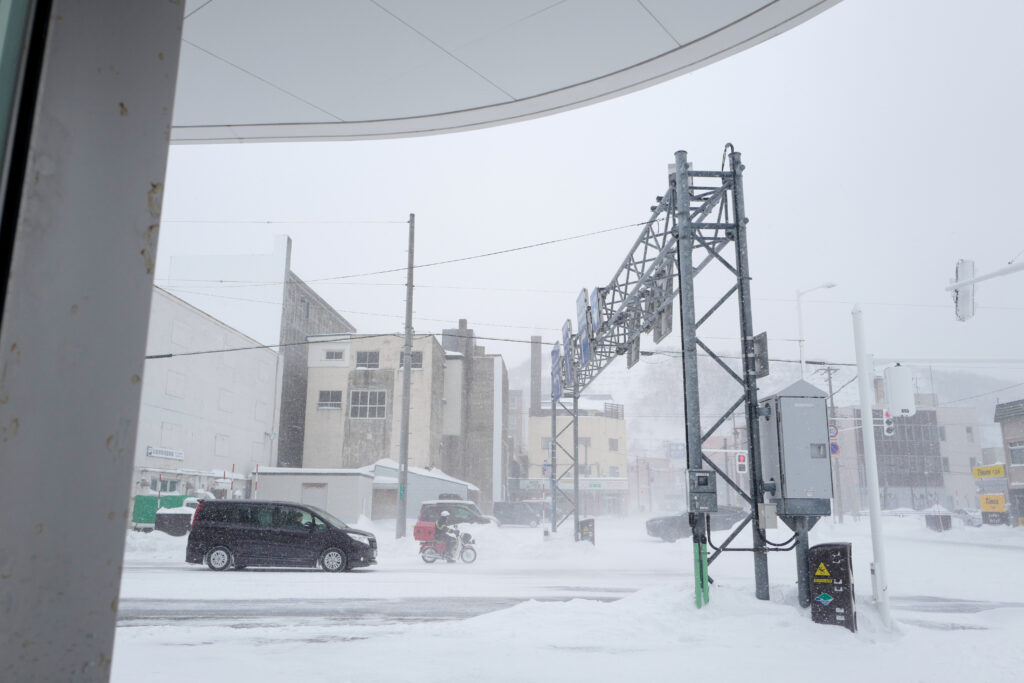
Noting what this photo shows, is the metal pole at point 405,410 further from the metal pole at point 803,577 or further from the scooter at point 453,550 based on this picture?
the metal pole at point 803,577

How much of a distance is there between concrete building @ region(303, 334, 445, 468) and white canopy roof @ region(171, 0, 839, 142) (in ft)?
115

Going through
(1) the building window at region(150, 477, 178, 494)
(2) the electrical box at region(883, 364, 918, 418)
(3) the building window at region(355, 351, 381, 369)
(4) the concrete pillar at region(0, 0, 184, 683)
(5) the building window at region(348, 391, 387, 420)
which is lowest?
(1) the building window at region(150, 477, 178, 494)

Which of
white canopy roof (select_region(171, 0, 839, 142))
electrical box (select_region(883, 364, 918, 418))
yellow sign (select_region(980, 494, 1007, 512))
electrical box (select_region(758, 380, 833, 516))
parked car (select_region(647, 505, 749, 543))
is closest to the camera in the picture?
white canopy roof (select_region(171, 0, 839, 142))

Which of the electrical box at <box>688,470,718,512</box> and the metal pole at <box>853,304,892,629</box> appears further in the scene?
the electrical box at <box>688,470,718,512</box>

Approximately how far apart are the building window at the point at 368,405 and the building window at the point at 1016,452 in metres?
34.9

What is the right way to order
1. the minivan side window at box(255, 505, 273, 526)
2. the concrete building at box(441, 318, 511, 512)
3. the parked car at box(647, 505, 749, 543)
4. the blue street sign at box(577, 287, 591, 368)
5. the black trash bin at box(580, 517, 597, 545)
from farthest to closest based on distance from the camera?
the concrete building at box(441, 318, 511, 512) < the parked car at box(647, 505, 749, 543) < the black trash bin at box(580, 517, 597, 545) < the blue street sign at box(577, 287, 591, 368) < the minivan side window at box(255, 505, 273, 526)

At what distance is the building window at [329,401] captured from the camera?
131 ft

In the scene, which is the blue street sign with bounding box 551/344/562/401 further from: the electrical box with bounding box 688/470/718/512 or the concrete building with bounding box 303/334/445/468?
the electrical box with bounding box 688/470/718/512

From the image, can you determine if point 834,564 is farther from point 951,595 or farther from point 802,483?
point 951,595

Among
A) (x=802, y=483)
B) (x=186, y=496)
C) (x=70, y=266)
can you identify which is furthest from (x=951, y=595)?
(x=186, y=496)

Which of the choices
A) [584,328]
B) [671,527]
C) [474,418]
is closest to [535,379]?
[474,418]

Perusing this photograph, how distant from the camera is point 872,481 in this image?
31.5 feet

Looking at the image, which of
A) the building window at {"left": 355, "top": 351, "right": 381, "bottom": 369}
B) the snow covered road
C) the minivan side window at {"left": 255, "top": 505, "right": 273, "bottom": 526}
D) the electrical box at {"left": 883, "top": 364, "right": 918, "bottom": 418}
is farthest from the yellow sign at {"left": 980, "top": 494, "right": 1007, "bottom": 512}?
the minivan side window at {"left": 255, "top": 505, "right": 273, "bottom": 526}

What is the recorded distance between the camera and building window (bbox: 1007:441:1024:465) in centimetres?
3919
